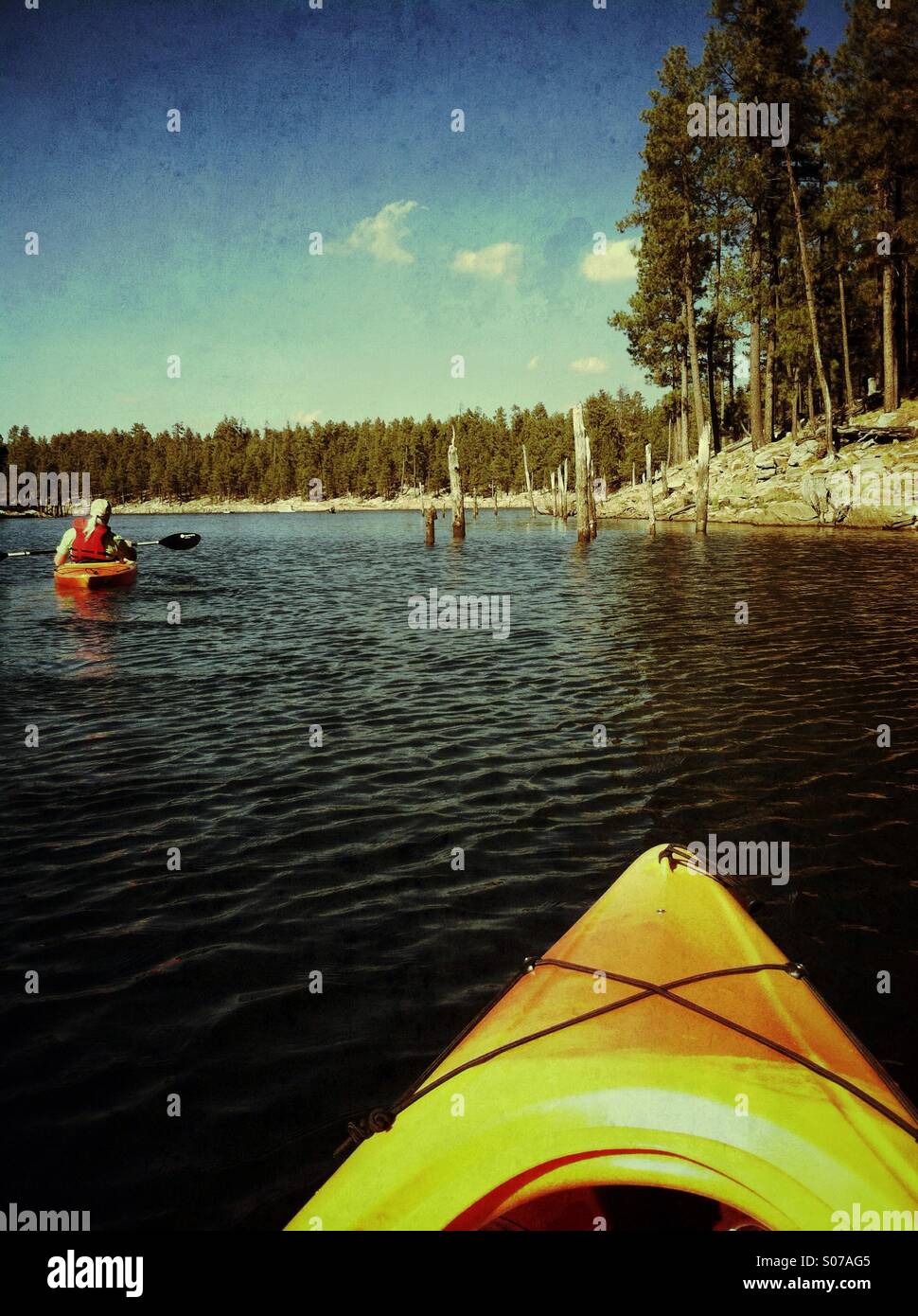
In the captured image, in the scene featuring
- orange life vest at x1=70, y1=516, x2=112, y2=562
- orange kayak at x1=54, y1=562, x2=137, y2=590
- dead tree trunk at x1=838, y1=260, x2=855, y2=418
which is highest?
dead tree trunk at x1=838, y1=260, x2=855, y2=418

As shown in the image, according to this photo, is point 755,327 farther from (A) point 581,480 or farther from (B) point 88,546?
(B) point 88,546

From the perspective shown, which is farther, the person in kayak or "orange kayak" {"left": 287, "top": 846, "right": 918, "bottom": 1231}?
the person in kayak

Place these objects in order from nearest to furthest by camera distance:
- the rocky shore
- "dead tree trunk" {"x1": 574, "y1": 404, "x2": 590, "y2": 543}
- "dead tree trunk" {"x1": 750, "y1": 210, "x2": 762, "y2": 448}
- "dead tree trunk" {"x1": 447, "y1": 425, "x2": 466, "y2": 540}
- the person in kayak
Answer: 1. the person in kayak
2. the rocky shore
3. "dead tree trunk" {"x1": 574, "y1": 404, "x2": 590, "y2": 543}
4. "dead tree trunk" {"x1": 750, "y1": 210, "x2": 762, "y2": 448}
5. "dead tree trunk" {"x1": 447, "y1": 425, "x2": 466, "y2": 540}

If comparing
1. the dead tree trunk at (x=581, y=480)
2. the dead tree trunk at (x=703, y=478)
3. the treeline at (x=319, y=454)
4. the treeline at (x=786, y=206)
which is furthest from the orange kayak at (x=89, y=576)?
the treeline at (x=319, y=454)

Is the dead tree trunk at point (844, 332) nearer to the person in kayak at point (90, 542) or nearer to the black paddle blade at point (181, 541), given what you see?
the black paddle blade at point (181, 541)

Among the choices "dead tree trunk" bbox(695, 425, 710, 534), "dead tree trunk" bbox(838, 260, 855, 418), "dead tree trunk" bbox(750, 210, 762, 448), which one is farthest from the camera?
"dead tree trunk" bbox(838, 260, 855, 418)

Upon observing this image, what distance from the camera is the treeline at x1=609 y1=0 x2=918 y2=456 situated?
106 feet

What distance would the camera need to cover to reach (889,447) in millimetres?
32812

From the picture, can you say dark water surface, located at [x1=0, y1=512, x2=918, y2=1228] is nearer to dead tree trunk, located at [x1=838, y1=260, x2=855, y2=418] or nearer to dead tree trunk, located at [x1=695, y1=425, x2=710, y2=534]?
dead tree trunk, located at [x1=695, y1=425, x2=710, y2=534]

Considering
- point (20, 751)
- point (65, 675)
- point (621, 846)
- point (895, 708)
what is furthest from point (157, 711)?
point (895, 708)

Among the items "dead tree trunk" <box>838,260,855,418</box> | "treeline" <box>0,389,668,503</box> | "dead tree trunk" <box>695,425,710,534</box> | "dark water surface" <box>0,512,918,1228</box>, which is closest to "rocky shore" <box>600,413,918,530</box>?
"dead tree trunk" <box>838,260,855,418</box>

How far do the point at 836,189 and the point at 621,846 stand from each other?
36.9 meters

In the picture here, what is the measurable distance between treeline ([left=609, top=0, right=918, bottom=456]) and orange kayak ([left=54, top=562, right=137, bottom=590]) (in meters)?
29.1

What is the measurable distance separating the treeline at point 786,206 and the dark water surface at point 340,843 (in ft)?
92.9
